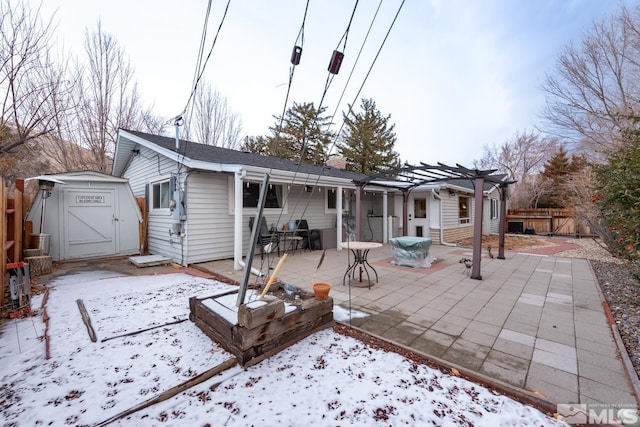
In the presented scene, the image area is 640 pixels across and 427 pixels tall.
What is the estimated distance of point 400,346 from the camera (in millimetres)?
2555

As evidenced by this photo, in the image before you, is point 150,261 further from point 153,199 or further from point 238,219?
point 238,219

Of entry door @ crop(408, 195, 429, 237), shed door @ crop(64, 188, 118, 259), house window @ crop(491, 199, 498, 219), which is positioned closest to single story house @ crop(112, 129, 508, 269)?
entry door @ crop(408, 195, 429, 237)

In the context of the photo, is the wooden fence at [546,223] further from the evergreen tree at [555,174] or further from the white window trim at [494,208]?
the evergreen tree at [555,174]

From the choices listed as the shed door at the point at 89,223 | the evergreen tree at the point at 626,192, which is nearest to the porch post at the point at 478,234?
the evergreen tree at the point at 626,192

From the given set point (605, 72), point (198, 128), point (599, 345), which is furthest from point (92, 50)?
point (605, 72)

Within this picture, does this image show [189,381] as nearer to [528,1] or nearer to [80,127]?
[528,1]

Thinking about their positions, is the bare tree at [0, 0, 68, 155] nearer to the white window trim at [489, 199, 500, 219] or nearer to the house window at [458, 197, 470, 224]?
the house window at [458, 197, 470, 224]

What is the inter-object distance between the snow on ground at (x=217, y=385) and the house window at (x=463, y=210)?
34.3 feet

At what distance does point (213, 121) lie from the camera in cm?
1630

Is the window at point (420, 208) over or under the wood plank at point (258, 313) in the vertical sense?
over

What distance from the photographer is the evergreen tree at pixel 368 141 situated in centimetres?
1967

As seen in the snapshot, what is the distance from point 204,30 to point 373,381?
4.62 m

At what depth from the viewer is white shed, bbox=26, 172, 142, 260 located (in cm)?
650

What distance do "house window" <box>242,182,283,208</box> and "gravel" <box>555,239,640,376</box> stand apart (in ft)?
20.8
